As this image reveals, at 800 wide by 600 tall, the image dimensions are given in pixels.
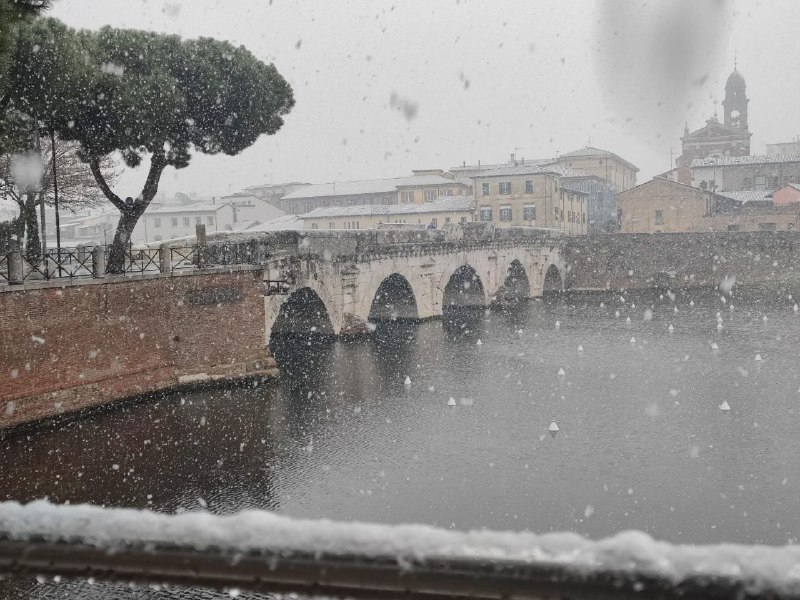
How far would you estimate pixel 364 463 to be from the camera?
16.7 m

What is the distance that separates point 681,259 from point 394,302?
28874mm

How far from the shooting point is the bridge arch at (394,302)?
38812 mm

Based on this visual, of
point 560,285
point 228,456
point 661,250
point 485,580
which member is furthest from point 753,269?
point 485,580

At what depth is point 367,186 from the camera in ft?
253

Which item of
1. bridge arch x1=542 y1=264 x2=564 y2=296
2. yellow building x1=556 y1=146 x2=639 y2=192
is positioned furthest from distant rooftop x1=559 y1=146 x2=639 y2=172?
bridge arch x1=542 y1=264 x2=564 y2=296

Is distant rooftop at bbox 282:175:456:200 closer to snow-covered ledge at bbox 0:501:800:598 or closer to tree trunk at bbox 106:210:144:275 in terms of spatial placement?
tree trunk at bbox 106:210:144:275

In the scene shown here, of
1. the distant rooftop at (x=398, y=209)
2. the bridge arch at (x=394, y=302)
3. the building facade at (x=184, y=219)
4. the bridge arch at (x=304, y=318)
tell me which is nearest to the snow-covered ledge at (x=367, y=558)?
the bridge arch at (x=304, y=318)

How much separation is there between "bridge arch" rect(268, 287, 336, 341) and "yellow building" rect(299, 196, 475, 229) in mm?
31687

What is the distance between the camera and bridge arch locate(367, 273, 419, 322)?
3881 cm

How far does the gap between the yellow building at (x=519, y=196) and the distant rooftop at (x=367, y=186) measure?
27.6ft

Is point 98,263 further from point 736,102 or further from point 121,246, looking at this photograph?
point 736,102

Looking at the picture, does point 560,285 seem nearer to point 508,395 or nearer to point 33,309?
point 508,395

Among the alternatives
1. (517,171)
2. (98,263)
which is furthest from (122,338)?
(517,171)

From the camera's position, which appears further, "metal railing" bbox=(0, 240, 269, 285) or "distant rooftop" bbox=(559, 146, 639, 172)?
"distant rooftop" bbox=(559, 146, 639, 172)
